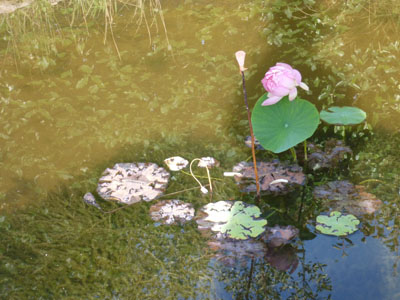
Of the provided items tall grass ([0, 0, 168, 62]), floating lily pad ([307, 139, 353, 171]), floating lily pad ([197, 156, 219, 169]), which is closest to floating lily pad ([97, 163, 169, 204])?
floating lily pad ([197, 156, 219, 169])

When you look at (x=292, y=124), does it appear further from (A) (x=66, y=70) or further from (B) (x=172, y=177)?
(A) (x=66, y=70)

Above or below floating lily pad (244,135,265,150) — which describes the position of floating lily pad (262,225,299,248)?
below

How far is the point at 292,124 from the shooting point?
176cm

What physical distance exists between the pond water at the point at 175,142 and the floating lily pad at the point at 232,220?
56 mm

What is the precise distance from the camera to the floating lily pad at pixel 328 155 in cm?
188

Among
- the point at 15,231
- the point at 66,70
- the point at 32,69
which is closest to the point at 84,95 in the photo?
the point at 66,70

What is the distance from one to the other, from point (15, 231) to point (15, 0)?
2.01 metres

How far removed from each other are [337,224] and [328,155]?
0.39 metres

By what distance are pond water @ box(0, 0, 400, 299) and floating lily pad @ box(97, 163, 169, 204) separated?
0.05m

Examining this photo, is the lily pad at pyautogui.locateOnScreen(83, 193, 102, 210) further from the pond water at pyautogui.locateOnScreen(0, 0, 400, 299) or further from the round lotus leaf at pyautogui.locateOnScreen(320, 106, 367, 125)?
the round lotus leaf at pyautogui.locateOnScreen(320, 106, 367, 125)

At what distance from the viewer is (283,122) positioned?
177cm

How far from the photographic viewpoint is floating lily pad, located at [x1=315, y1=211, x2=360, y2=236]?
62.0 inches

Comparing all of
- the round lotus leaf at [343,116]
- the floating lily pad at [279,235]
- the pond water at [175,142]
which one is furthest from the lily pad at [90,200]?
the round lotus leaf at [343,116]

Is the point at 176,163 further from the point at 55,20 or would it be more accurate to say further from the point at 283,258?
the point at 55,20
